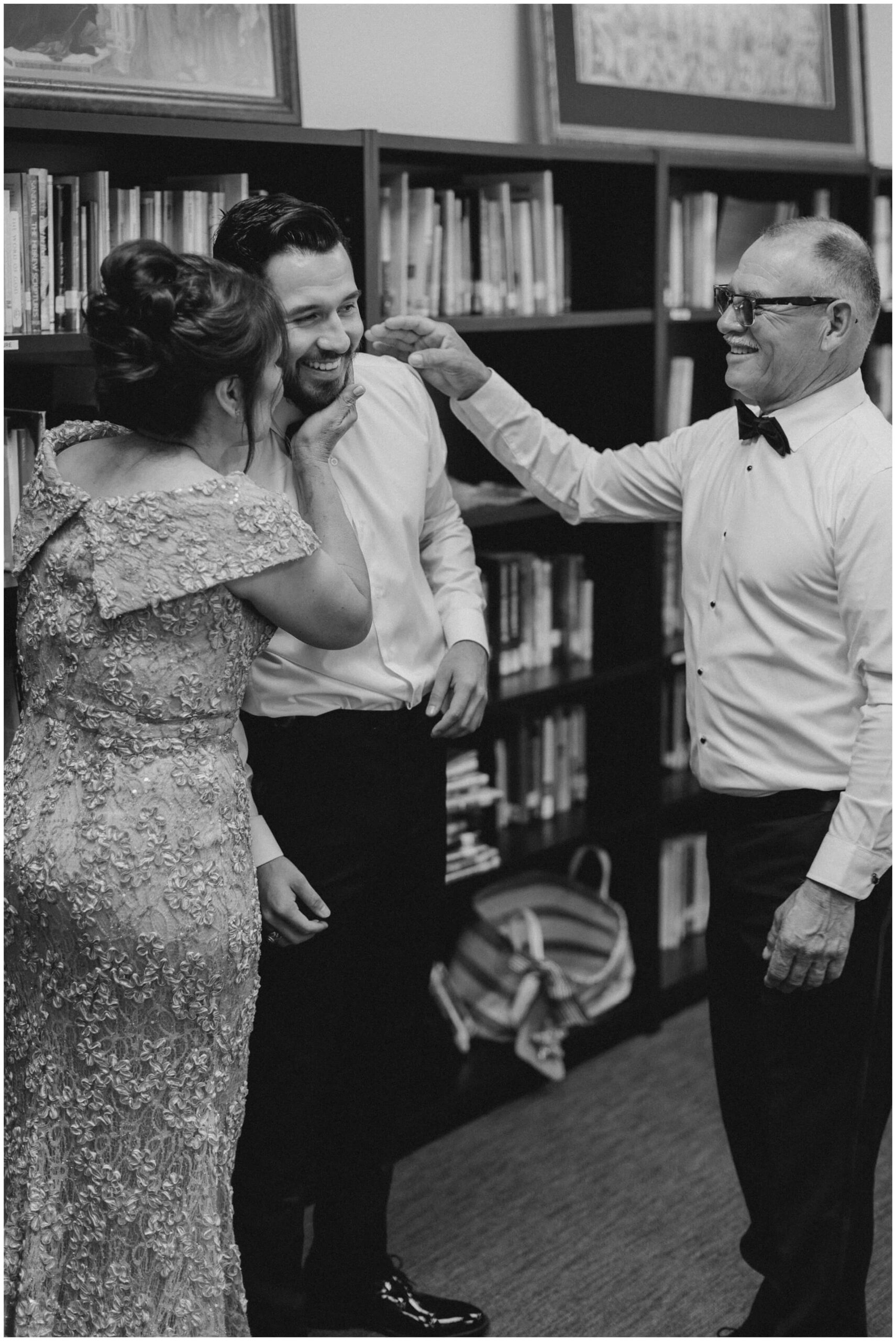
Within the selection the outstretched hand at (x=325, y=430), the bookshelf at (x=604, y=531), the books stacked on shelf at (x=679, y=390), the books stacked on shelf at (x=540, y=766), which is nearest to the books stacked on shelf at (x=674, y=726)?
the bookshelf at (x=604, y=531)

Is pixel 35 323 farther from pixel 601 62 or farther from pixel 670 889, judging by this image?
pixel 670 889

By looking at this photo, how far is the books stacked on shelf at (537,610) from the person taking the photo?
3.42m

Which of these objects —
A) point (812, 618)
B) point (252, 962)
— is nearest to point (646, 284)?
point (812, 618)

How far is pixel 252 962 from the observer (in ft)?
6.33

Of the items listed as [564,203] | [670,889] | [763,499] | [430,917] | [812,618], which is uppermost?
[564,203]

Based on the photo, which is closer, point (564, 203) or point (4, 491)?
point (4, 491)

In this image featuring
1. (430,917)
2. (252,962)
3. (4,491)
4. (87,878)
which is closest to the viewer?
(87,878)

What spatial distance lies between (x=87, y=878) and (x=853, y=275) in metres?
1.39

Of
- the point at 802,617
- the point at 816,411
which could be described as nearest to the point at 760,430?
the point at 816,411

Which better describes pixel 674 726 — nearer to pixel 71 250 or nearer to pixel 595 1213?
pixel 595 1213

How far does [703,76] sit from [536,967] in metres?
2.45

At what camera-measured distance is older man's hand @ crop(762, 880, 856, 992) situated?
2082mm

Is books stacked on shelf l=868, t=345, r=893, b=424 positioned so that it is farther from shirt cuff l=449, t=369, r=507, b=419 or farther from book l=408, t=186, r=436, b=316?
shirt cuff l=449, t=369, r=507, b=419

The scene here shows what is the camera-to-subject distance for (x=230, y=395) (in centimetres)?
178
